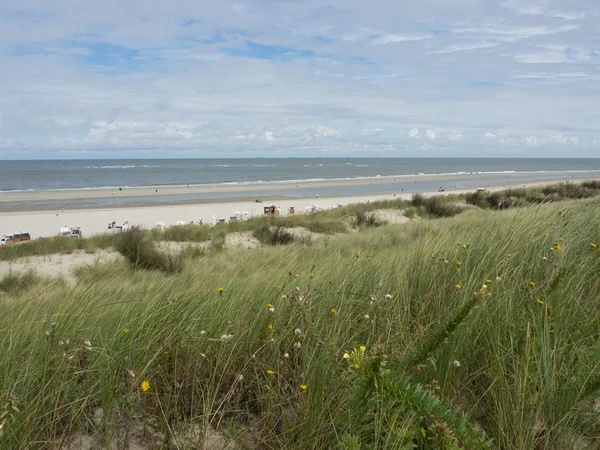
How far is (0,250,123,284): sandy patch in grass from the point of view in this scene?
11328 mm

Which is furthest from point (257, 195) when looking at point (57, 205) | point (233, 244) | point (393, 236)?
point (393, 236)

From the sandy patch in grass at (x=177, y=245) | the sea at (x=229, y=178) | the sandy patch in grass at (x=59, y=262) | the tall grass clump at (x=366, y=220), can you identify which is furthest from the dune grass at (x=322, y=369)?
the sea at (x=229, y=178)

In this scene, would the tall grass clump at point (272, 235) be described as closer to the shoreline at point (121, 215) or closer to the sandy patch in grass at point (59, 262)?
the sandy patch in grass at point (59, 262)

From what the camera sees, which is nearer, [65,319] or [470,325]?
[470,325]

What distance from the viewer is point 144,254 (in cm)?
1130

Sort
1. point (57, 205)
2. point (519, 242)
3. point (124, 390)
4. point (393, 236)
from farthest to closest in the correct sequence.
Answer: point (57, 205), point (393, 236), point (519, 242), point (124, 390)

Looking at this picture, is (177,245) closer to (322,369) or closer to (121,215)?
(322,369)

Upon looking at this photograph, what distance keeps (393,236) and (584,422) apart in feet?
30.3

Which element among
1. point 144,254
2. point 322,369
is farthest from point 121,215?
point 322,369

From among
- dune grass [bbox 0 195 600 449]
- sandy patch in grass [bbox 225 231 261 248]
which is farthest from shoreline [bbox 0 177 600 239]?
dune grass [bbox 0 195 600 449]

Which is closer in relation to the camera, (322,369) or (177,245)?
(322,369)

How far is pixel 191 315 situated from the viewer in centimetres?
333

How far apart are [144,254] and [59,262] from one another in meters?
2.55

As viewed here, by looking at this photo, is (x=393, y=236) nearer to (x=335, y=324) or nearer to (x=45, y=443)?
(x=335, y=324)
